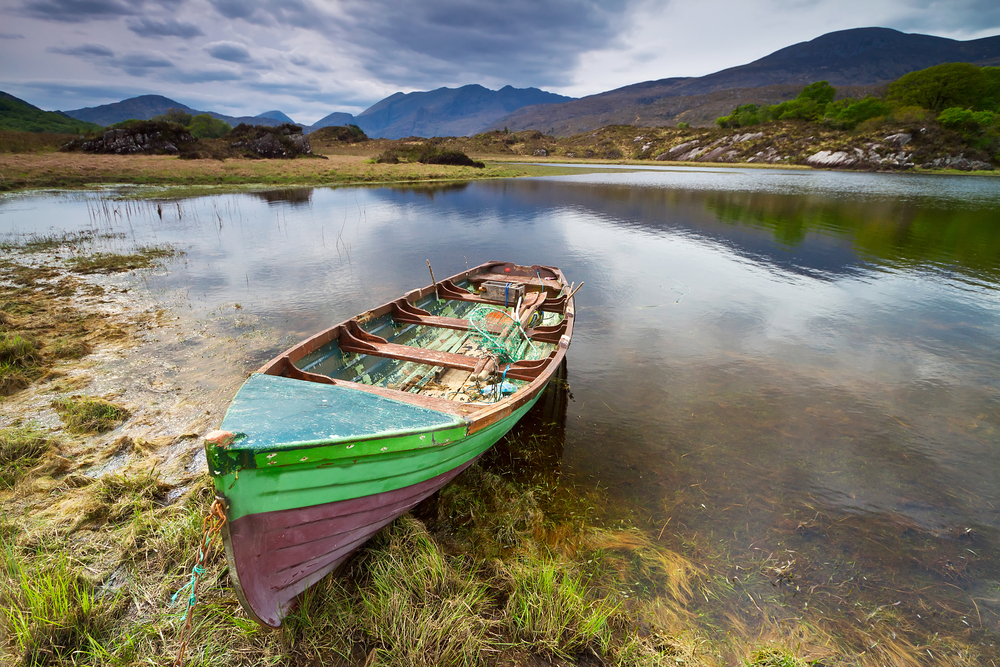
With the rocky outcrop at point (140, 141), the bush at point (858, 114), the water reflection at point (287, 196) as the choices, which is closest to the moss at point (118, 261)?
the water reflection at point (287, 196)

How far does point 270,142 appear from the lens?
62.7m

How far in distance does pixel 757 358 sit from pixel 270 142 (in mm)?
72601

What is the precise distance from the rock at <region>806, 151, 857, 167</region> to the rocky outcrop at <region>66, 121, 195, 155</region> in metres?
102

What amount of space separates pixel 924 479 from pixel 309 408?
9.04 meters

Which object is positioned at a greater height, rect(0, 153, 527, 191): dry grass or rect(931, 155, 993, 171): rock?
rect(931, 155, 993, 171): rock

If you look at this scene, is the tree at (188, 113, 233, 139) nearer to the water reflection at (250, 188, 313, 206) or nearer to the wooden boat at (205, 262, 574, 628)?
the water reflection at (250, 188, 313, 206)

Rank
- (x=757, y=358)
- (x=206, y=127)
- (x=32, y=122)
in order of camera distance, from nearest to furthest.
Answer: (x=757, y=358)
(x=206, y=127)
(x=32, y=122)

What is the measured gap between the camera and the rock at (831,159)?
233 ft

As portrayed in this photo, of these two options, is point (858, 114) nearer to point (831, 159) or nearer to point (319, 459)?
point (831, 159)

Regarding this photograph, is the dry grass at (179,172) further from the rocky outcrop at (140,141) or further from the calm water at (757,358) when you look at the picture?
the calm water at (757,358)

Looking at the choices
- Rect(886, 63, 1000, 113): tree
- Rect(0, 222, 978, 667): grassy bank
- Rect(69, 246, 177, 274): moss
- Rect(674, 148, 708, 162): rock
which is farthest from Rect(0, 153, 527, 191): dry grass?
Rect(886, 63, 1000, 113): tree

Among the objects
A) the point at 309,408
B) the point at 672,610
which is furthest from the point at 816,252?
the point at 309,408

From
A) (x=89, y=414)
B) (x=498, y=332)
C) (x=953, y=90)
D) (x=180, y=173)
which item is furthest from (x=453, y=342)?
(x=953, y=90)

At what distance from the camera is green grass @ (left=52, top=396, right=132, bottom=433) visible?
21.0ft
